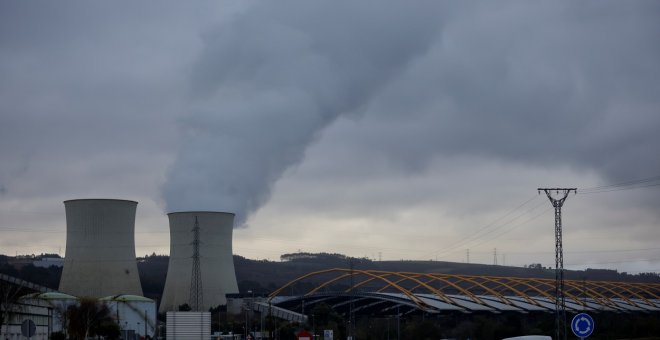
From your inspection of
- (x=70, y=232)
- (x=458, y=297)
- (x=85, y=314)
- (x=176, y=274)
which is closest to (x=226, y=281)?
(x=176, y=274)

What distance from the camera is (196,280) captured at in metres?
55.2

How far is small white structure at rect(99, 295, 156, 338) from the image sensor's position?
185 ft

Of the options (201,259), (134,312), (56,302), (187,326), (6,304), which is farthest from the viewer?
(134,312)

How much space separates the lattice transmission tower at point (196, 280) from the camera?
55656 mm

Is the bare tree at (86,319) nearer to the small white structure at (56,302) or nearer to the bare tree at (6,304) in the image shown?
the small white structure at (56,302)

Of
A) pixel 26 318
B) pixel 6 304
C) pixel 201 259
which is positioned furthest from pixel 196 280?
pixel 6 304

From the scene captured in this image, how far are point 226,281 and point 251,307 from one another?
6.03 metres

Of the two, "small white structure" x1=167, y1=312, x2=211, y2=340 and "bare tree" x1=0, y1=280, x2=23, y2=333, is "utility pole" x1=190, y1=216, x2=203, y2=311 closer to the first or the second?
"bare tree" x1=0, y1=280, x2=23, y2=333

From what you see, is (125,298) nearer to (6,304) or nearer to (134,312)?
(134,312)

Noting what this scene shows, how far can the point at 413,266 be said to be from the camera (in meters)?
192

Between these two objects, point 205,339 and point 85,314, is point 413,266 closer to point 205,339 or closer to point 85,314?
point 85,314

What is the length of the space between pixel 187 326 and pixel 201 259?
2843cm

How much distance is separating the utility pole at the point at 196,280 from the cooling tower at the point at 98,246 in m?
4.12

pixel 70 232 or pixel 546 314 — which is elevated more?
pixel 70 232
